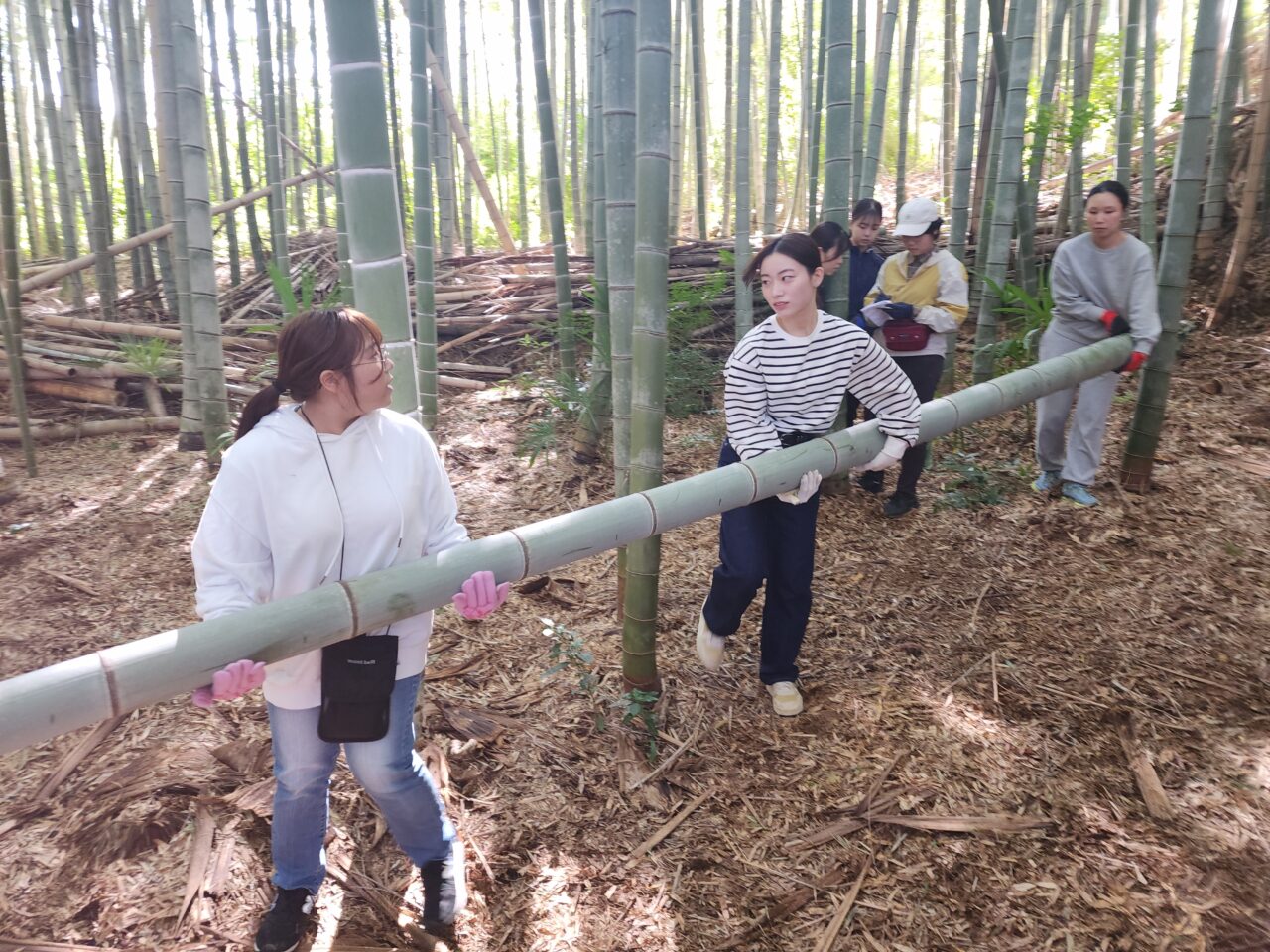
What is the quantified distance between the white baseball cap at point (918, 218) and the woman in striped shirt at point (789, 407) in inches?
59.8

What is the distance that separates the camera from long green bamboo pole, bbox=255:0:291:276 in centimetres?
561

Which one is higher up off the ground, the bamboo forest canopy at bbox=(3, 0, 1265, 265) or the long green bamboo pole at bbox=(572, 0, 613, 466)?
the bamboo forest canopy at bbox=(3, 0, 1265, 265)

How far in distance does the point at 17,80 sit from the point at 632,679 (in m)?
14.6

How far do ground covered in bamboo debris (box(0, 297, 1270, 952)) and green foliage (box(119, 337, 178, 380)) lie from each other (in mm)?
2147

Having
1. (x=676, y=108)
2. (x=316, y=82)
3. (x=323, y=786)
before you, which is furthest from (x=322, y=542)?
(x=316, y=82)

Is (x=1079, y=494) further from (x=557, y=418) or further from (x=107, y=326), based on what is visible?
(x=107, y=326)

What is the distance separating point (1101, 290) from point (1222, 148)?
334 cm

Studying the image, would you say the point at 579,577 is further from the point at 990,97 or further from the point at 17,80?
the point at 17,80

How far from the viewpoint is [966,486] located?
408cm

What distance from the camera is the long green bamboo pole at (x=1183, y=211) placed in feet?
10.9

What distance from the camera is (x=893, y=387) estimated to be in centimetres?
236

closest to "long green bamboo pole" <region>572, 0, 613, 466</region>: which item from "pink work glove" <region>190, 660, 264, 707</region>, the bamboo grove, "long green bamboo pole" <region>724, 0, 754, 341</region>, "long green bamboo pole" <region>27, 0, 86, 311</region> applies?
the bamboo grove

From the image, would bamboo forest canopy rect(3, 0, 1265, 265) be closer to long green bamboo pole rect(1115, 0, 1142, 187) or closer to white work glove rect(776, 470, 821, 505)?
long green bamboo pole rect(1115, 0, 1142, 187)

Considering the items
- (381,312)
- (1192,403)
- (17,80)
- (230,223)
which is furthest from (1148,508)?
(17,80)
